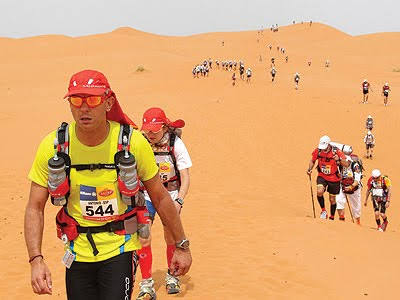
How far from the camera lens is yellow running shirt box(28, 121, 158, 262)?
2840mm

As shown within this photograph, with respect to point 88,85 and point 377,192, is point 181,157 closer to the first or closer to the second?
point 88,85

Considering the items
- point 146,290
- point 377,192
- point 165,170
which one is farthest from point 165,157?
point 377,192

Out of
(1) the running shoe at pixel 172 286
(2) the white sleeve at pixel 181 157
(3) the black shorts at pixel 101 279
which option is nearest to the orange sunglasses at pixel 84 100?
(3) the black shorts at pixel 101 279

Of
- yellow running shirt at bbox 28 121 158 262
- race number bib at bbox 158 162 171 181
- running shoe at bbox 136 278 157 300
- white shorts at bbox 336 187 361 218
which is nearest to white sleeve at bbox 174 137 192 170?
race number bib at bbox 158 162 171 181

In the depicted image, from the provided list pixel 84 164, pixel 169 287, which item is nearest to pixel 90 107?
pixel 84 164

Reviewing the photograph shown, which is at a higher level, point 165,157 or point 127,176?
point 127,176

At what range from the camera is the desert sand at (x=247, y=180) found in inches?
251

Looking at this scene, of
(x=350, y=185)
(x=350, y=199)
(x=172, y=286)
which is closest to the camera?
(x=172, y=286)

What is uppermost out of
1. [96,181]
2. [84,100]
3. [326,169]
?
[84,100]

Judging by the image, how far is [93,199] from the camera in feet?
9.43

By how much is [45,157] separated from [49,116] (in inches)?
752

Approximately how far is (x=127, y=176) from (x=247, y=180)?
11.7m

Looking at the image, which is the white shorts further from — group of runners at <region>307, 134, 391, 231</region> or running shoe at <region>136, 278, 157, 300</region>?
running shoe at <region>136, 278, 157, 300</region>

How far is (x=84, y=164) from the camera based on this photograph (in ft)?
9.30
